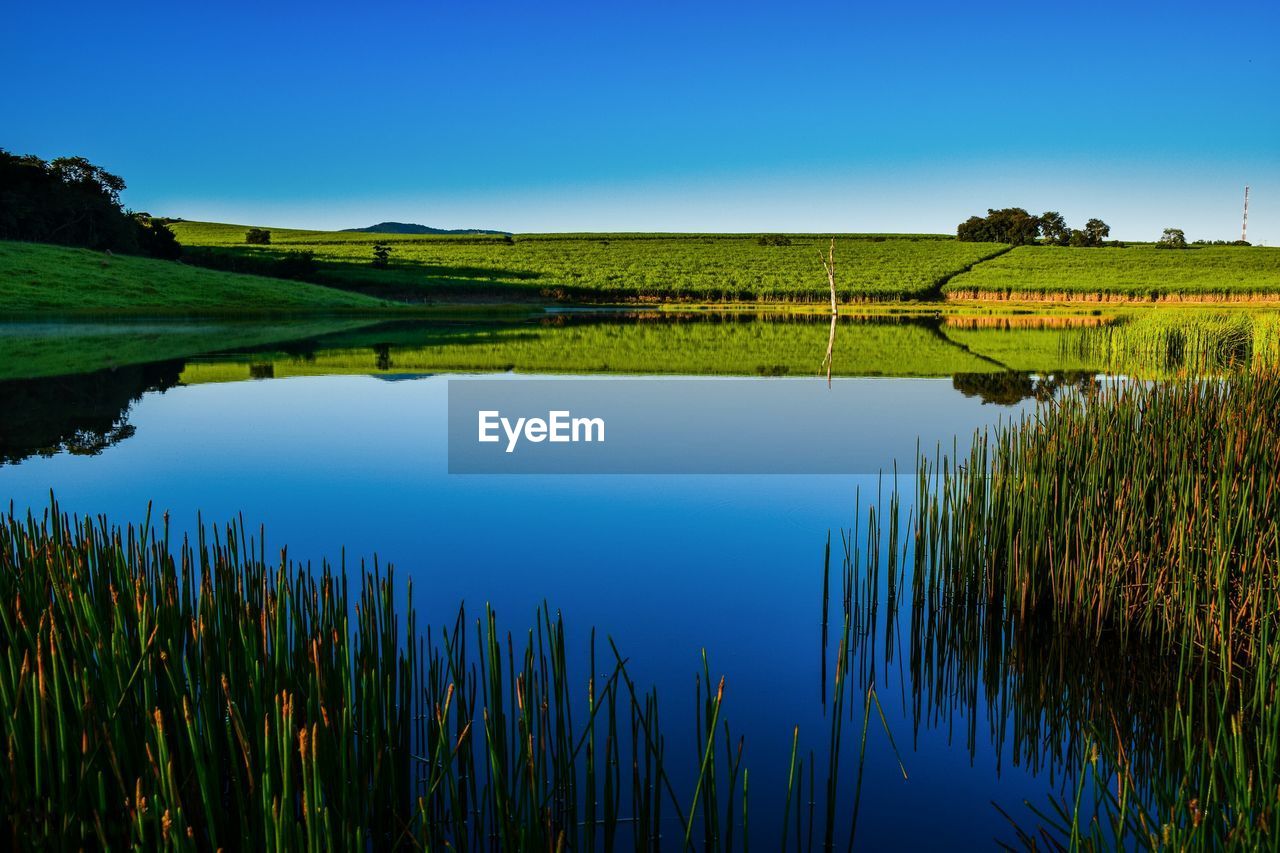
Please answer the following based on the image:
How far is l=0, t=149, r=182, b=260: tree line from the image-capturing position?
45719 mm

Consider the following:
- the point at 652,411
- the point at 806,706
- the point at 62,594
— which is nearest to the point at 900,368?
the point at 652,411

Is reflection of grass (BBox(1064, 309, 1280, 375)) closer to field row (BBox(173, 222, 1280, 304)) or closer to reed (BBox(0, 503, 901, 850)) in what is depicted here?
reed (BBox(0, 503, 901, 850))

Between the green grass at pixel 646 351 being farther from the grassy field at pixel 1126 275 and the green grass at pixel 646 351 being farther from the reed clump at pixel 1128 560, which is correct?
the grassy field at pixel 1126 275

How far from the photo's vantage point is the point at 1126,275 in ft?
207

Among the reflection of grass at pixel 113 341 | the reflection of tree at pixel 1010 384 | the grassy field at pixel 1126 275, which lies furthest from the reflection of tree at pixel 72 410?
the grassy field at pixel 1126 275

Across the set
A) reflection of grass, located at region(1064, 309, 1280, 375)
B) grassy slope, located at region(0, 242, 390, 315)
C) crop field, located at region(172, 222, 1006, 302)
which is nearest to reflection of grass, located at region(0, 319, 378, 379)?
grassy slope, located at region(0, 242, 390, 315)

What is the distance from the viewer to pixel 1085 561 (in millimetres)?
5371

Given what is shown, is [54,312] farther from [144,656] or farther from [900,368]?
[144,656]

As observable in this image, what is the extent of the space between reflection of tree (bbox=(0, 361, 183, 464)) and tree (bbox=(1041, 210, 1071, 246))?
88.0m

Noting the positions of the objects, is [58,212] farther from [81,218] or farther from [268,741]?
[268,741]

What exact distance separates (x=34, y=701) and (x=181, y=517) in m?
6.37

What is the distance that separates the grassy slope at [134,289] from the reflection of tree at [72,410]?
17526 mm

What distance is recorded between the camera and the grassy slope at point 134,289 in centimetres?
3419

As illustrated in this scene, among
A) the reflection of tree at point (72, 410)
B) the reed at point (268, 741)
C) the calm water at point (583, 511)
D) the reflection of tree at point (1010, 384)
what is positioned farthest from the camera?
the reflection of tree at point (1010, 384)
